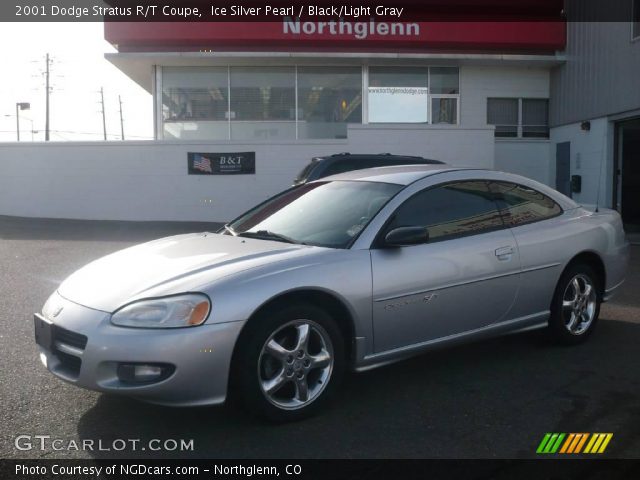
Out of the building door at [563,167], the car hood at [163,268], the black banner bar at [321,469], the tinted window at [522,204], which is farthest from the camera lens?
the building door at [563,167]

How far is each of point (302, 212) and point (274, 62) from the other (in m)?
15.1

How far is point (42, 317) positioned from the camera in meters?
4.30

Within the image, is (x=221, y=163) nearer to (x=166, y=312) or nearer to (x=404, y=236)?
(x=404, y=236)

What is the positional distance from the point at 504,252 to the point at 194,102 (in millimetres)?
15981

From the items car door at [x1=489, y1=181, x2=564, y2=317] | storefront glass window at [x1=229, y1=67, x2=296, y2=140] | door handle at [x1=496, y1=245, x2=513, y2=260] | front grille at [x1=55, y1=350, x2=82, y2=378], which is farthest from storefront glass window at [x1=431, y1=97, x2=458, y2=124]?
front grille at [x1=55, y1=350, x2=82, y2=378]

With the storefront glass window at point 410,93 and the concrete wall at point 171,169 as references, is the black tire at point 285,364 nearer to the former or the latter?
the concrete wall at point 171,169

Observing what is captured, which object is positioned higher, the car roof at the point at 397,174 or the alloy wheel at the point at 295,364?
the car roof at the point at 397,174

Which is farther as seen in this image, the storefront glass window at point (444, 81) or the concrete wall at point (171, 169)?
the storefront glass window at point (444, 81)

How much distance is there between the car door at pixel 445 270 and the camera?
14.8 feet

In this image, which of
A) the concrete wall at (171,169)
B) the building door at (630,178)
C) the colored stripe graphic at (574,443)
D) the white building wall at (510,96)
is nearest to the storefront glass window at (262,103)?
the concrete wall at (171,169)

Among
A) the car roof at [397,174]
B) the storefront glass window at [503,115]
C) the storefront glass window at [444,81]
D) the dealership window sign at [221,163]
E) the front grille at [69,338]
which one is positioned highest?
the storefront glass window at [444,81]

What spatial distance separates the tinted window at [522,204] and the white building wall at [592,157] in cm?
1127

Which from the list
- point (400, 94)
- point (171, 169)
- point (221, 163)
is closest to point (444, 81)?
point (400, 94)

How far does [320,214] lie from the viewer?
16.6ft
